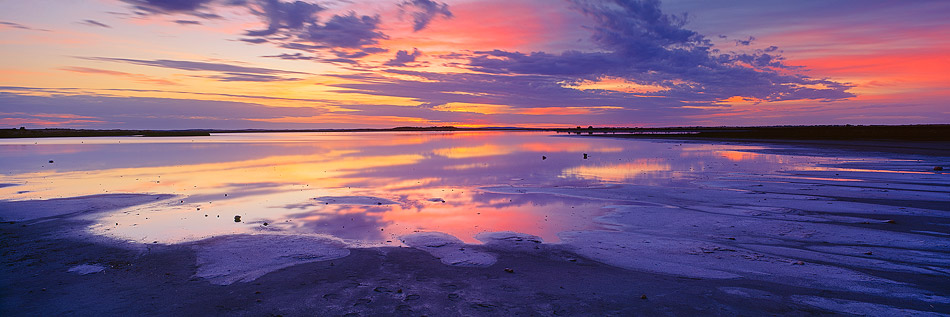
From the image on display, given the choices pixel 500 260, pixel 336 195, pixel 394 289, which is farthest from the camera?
pixel 336 195

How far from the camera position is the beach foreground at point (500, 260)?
5984 millimetres

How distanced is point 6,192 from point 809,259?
72.6 feet

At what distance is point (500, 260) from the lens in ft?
26.0

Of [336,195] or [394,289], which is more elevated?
[336,195]

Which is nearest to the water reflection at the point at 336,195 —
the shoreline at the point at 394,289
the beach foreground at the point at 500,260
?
the beach foreground at the point at 500,260

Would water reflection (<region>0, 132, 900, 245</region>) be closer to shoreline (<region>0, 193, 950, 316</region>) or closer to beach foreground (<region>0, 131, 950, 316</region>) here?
beach foreground (<region>0, 131, 950, 316</region>)

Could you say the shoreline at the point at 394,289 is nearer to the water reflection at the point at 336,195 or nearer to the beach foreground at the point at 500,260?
the beach foreground at the point at 500,260

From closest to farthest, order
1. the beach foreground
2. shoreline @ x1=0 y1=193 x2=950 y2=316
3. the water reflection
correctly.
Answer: shoreline @ x1=0 y1=193 x2=950 y2=316 < the beach foreground < the water reflection

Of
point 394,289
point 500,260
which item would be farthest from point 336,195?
point 394,289

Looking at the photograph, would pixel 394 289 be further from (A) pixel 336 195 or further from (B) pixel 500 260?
(A) pixel 336 195

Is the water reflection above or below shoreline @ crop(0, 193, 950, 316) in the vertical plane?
above

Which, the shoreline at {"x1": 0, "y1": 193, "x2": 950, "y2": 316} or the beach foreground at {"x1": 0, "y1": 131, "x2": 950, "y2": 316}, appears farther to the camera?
the beach foreground at {"x1": 0, "y1": 131, "x2": 950, "y2": 316}

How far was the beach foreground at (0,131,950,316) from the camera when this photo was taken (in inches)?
236

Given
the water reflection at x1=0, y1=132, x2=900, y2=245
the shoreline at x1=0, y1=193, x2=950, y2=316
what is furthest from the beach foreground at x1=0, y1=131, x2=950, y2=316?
the water reflection at x1=0, y1=132, x2=900, y2=245
